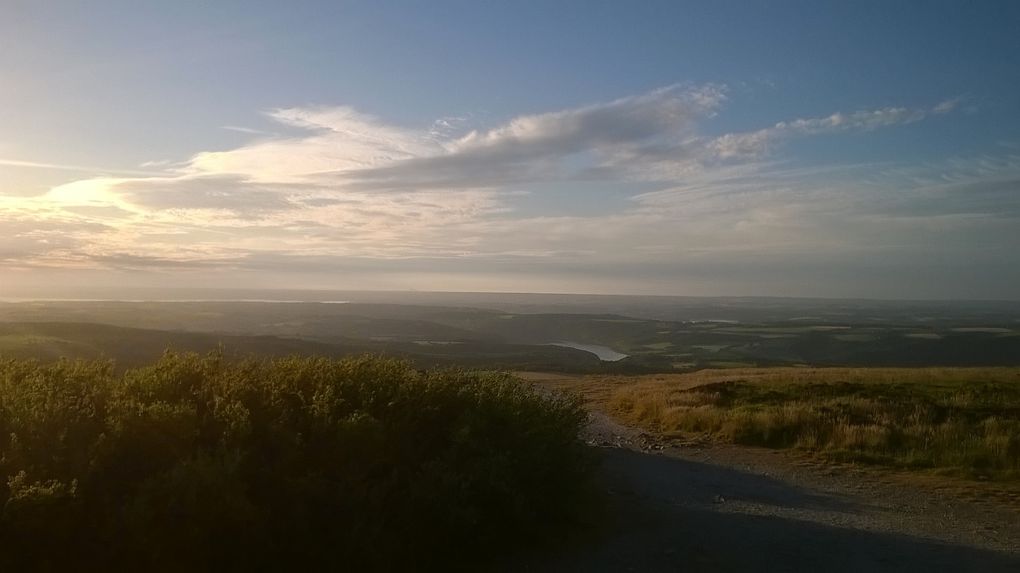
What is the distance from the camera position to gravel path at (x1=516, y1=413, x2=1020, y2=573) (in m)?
7.55

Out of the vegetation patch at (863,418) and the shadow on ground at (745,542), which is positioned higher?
the shadow on ground at (745,542)

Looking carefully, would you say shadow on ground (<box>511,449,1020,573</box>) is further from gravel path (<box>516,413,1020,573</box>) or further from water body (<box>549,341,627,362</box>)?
water body (<box>549,341,627,362</box>)

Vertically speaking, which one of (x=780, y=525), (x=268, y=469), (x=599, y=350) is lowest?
(x=599, y=350)

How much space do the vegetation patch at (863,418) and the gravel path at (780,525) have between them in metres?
1.96

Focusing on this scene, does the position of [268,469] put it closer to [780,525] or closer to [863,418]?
[780,525]

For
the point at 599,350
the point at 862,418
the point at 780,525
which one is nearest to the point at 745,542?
the point at 780,525

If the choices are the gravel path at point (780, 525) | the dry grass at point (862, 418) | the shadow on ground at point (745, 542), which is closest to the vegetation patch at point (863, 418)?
the dry grass at point (862, 418)

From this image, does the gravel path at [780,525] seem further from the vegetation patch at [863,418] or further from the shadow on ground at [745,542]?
the vegetation patch at [863,418]

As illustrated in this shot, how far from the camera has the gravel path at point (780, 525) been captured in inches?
297

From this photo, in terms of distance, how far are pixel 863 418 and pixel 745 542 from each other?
37.3 ft

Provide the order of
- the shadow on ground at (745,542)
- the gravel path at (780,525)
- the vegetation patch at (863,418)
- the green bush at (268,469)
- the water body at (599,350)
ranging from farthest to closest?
the water body at (599,350)
the vegetation patch at (863,418)
the gravel path at (780,525)
the shadow on ground at (745,542)
the green bush at (268,469)

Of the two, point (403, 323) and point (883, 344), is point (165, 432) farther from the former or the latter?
point (403, 323)

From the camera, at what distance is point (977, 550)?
825 centimetres

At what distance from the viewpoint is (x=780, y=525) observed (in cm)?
892
